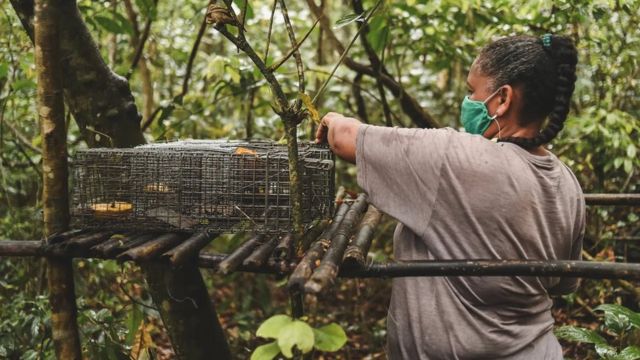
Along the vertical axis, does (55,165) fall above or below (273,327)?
above

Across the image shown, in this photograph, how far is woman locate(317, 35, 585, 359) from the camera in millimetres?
1684

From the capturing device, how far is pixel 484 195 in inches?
65.9

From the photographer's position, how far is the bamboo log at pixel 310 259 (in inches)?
55.5

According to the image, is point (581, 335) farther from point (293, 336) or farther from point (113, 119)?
point (113, 119)

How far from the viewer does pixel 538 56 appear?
1.76 m

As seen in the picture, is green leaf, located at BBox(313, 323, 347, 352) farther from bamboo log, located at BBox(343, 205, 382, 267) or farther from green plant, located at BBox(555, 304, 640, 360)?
green plant, located at BBox(555, 304, 640, 360)

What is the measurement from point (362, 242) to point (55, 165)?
108 cm

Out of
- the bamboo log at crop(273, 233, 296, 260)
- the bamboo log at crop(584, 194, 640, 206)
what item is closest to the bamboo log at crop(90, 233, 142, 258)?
the bamboo log at crop(273, 233, 296, 260)

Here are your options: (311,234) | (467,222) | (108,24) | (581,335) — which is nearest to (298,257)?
(311,234)

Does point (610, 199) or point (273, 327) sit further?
point (610, 199)

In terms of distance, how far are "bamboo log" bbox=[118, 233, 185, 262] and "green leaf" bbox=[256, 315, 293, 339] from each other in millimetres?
507

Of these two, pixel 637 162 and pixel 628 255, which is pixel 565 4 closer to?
pixel 637 162

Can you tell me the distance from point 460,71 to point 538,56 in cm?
457

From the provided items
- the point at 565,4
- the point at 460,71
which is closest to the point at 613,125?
the point at 565,4
